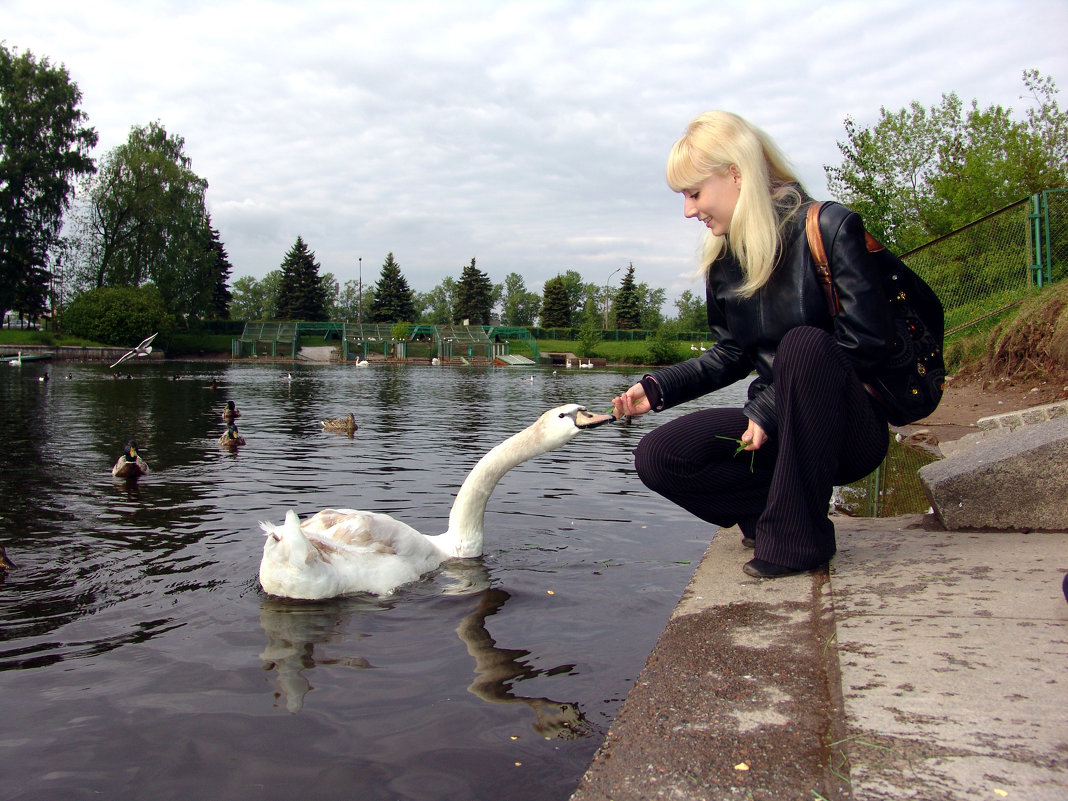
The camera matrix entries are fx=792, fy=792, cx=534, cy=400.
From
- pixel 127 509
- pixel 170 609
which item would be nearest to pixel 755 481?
pixel 170 609

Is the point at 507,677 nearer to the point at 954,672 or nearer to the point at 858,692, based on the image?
the point at 858,692

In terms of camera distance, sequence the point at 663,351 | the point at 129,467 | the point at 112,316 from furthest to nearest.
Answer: the point at 663,351 < the point at 112,316 < the point at 129,467

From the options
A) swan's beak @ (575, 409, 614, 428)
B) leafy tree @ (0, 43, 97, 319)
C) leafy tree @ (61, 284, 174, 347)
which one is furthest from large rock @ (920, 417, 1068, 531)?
leafy tree @ (61, 284, 174, 347)

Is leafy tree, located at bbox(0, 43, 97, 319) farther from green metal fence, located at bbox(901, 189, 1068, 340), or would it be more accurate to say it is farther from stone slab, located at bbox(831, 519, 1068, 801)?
stone slab, located at bbox(831, 519, 1068, 801)

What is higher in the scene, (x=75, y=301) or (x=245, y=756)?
(x=75, y=301)

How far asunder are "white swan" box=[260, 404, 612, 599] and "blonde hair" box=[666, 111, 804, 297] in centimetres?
129

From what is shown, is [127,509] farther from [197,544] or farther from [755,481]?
[755,481]

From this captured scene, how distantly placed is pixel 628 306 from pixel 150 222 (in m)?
59.8

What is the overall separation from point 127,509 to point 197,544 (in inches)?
73.7

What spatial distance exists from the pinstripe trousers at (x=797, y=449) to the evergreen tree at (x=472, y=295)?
322 ft

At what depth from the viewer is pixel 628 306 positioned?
10350cm

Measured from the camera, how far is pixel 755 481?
3881 millimetres

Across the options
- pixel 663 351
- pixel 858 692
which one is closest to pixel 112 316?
pixel 663 351

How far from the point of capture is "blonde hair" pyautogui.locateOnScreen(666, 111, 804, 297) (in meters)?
3.30
